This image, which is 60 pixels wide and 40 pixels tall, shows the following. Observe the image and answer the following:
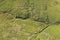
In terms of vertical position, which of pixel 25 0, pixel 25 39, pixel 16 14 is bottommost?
pixel 25 39

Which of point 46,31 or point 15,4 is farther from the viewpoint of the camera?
point 15,4

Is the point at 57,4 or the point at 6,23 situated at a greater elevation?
the point at 57,4

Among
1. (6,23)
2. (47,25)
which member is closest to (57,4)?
(47,25)

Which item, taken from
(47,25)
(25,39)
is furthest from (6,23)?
(47,25)

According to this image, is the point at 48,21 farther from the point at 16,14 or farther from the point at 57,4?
the point at 16,14

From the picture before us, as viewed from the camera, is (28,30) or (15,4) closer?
(28,30)

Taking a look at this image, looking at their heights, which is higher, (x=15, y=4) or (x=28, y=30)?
(x=15, y=4)

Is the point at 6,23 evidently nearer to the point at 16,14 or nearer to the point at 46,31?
the point at 16,14

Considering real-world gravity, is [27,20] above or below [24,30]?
above

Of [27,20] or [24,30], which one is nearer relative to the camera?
[24,30]
